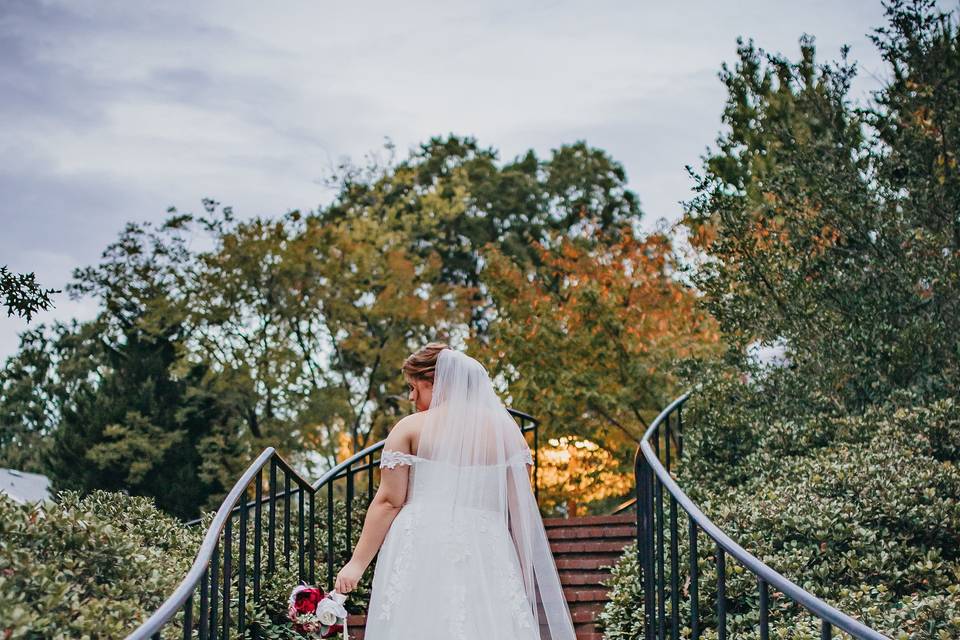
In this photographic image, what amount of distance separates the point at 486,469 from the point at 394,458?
407 millimetres

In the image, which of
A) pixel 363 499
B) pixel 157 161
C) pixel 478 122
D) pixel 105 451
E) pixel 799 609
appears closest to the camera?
pixel 799 609

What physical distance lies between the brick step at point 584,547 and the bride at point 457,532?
2596 mm

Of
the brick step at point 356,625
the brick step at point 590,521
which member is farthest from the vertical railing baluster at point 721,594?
the brick step at point 590,521

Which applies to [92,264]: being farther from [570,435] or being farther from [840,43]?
[840,43]

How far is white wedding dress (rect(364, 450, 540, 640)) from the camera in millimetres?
4105

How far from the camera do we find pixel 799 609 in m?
4.88

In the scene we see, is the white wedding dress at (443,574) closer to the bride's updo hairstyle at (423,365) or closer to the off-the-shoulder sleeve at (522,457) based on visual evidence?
the off-the-shoulder sleeve at (522,457)

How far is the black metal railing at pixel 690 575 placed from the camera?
2793mm

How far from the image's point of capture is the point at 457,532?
4.26m

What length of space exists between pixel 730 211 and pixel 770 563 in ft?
13.0

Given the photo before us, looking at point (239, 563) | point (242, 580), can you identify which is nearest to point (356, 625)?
point (239, 563)

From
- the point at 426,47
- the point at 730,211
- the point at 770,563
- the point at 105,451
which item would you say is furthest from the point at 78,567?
the point at 105,451

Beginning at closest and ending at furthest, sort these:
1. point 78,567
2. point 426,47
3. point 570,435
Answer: point 78,567 → point 570,435 → point 426,47

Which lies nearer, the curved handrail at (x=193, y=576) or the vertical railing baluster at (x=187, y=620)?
the curved handrail at (x=193, y=576)
